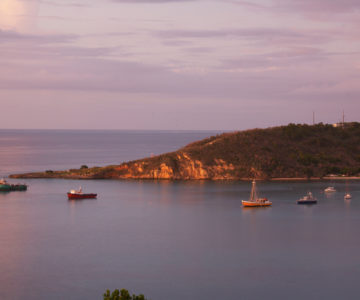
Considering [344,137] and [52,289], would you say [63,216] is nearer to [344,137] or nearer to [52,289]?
[52,289]

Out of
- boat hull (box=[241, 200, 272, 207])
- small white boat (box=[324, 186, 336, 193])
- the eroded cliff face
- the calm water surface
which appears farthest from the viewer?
the eroded cliff face

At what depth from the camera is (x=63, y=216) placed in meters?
80.5

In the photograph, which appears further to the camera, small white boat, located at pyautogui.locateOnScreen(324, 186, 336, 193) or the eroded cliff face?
the eroded cliff face

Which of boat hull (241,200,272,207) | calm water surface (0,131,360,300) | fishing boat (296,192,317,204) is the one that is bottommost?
calm water surface (0,131,360,300)

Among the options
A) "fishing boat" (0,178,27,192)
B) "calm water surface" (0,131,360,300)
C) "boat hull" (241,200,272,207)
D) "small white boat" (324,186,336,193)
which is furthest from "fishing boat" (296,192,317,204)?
"fishing boat" (0,178,27,192)

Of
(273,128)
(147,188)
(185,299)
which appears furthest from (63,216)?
(273,128)

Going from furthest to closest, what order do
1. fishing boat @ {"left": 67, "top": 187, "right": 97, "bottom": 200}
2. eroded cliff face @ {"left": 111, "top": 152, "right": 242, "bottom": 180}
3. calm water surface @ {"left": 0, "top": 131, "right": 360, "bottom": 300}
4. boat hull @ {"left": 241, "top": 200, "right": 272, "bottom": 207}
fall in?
eroded cliff face @ {"left": 111, "top": 152, "right": 242, "bottom": 180} → fishing boat @ {"left": 67, "top": 187, "right": 97, "bottom": 200} → boat hull @ {"left": 241, "top": 200, "right": 272, "bottom": 207} → calm water surface @ {"left": 0, "top": 131, "right": 360, "bottom": 300}

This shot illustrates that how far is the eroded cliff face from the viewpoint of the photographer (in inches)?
4710

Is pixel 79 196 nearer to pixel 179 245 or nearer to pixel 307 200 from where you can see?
pixel 307 200

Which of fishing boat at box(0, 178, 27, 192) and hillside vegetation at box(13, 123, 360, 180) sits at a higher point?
hillside vegetation at box(13, 123, 360, 180)

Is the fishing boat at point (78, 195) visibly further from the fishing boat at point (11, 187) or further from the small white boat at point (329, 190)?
the small white boat at point (329, 190)

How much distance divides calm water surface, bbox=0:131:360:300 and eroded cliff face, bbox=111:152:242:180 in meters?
15.4

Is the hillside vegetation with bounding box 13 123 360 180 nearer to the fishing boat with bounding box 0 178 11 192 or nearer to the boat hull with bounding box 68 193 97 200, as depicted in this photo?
the fishing boat with bounding box 0 178 11 192

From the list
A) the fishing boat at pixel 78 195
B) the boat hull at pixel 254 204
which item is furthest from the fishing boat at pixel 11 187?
the boat hull at pixel 254 204
